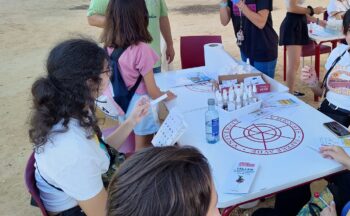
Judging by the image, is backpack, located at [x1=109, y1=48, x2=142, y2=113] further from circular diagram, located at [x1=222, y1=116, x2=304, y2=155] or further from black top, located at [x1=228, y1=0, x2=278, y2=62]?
black top, located at [x1=228, y1=0, x2=278, y2=62]

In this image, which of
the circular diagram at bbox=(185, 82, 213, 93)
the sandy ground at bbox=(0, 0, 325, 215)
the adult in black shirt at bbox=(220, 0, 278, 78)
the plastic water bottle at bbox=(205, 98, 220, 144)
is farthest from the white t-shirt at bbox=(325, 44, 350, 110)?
the sandy ground at bbox=(0, 0, 325, 215)

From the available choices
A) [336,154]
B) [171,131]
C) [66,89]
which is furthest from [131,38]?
[336,154]

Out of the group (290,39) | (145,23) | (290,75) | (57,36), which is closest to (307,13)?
(290,39)

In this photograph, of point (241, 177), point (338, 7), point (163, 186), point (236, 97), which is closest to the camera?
point (163, 186)

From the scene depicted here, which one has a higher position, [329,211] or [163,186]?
[163,186]

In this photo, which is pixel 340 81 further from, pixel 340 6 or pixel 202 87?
pixel 340 6

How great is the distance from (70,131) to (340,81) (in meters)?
1.73

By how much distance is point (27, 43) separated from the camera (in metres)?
7.25

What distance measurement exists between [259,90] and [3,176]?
7.52ft

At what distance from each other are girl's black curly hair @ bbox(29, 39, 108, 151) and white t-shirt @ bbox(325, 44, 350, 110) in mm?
1534

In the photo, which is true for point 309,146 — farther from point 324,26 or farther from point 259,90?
point 324,26

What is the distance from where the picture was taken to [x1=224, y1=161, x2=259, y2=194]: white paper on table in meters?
1.57

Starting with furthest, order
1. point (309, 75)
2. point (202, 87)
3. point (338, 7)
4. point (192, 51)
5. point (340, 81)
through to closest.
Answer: point (338, 7) < point (192, 51) < point (202, 87) < point (309, 75) < point (340, 81)

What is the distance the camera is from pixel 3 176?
3195mm
